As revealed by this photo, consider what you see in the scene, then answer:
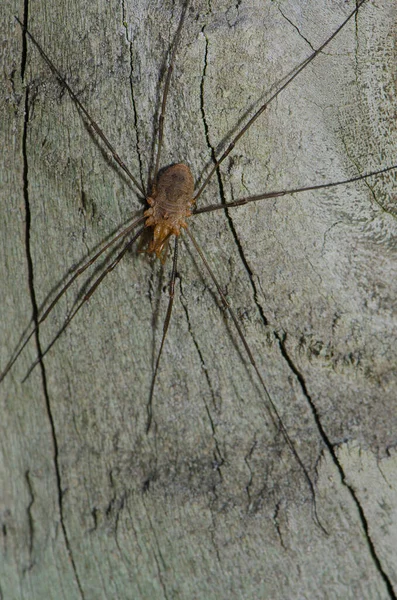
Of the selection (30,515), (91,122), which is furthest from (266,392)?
(91,122)

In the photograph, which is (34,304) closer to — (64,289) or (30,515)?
(64,289)

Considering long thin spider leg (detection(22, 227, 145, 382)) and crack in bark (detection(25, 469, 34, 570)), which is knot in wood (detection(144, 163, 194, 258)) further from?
crack in bark (detection(25, 469, 34, 570))

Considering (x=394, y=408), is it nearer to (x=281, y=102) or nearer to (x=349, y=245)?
(x=349, y=245)

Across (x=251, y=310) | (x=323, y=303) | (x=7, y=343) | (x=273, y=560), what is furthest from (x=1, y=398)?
(x=323, y=303)

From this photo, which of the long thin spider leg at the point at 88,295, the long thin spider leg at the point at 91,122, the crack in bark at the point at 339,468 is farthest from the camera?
the long thin spider leg at the point at 91,122

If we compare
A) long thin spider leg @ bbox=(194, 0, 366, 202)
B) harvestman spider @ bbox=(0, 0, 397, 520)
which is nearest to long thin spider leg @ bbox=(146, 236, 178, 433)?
harvestman spider @ bbox=(0, 0, 397, 520)

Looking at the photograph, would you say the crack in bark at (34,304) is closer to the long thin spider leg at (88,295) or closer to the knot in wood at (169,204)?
the long thin spider leg at (88,295)

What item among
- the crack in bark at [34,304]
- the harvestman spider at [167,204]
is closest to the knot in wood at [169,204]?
the harvestman spider at [167,204]
